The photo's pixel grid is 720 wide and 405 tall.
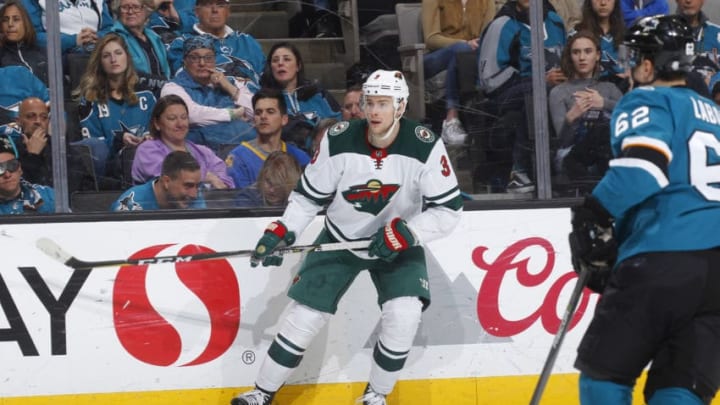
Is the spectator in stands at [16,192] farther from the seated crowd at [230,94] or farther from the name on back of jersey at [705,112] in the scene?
the name on back of jersey at [705,112]

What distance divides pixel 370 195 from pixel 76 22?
4.05 ft

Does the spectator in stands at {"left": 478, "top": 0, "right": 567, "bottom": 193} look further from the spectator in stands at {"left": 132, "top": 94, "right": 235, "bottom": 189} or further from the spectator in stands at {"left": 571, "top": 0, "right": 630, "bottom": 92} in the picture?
the spectator in stands at {"left": 132, "top": 94, "right": 235, "bottom": 189}

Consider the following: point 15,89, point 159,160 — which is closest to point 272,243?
point 159,160

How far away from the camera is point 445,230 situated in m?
3.95

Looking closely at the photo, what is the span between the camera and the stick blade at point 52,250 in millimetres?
3885

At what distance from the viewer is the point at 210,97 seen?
425 cm

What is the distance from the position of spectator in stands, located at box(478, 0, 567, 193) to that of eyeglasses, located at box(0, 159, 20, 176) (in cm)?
171

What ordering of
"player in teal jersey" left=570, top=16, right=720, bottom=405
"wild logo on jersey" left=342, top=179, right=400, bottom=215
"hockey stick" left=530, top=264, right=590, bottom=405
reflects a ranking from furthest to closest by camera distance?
"wild logo on jersey" left=342, top=179, right=400, bottom=215 → "hockey stick" left=530, top=264, right=590, bottom=405 → "player in teal jersey" left=570, top=16, right=720, bottom=405

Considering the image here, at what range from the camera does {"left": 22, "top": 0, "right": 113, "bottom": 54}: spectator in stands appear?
4141 millimetres

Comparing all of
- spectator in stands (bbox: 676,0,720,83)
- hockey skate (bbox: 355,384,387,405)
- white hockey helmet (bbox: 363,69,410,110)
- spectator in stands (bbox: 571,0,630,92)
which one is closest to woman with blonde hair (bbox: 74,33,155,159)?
white hockey helmet (bbox: 363,69,410,110)

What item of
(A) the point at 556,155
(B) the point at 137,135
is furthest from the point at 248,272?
(A) the point at 556,155

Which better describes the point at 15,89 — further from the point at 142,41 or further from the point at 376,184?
the point at 376,184

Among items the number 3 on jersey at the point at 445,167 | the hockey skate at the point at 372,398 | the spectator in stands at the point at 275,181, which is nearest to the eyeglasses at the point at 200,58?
the spectator in stands at the point at 275,181

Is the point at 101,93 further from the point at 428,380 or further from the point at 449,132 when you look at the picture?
the point at 428,380
